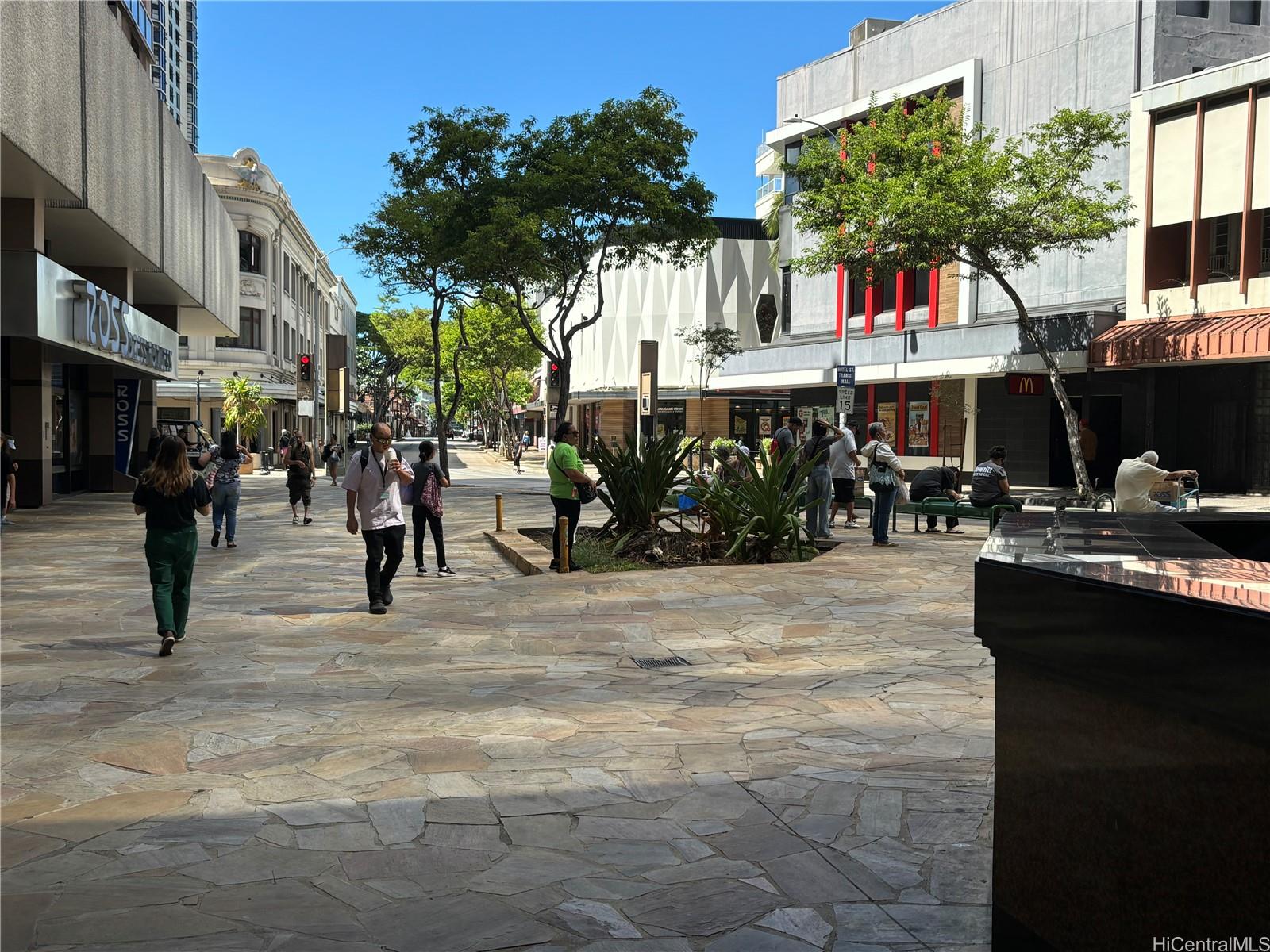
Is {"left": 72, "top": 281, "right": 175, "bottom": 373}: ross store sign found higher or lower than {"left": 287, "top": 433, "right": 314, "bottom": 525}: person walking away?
higher

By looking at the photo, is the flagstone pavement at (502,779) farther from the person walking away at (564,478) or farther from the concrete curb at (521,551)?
the concrete curb at (521,551)

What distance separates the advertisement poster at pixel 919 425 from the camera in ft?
120

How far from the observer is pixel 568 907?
12.3 feet

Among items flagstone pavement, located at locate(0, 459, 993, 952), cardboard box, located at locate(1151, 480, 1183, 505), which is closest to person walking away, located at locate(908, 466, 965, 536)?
cardboard box, located at locate(1151, 480, 1183, 505)

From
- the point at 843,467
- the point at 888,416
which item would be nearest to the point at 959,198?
the point at 843,467

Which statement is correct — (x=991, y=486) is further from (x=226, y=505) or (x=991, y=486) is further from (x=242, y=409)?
(x=242, y=409)

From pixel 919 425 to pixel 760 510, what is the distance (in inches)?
993

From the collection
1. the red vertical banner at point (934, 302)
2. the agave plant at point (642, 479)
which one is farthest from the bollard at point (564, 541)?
the red vertical banner at point (934, 302)

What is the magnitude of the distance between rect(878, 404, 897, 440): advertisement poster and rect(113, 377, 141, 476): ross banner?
2326cm

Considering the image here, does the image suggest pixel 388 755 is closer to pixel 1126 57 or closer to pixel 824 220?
pixel 824 220

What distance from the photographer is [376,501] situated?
10.3 m

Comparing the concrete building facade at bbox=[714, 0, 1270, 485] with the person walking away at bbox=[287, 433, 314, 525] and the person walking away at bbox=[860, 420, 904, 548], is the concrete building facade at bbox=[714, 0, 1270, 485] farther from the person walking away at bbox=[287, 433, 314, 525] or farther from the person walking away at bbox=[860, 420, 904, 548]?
the person walking away at bbox=[287, 433, 314, 525]

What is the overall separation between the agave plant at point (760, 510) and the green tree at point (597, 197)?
44.6 ft

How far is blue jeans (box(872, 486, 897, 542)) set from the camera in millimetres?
14836
